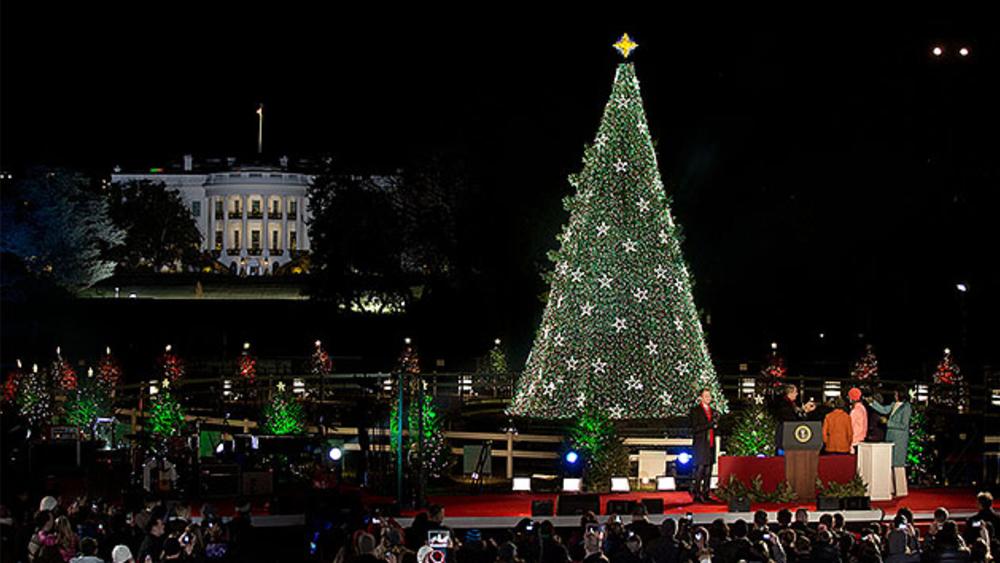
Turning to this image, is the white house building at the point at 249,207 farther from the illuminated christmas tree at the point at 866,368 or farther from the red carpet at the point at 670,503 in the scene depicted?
the red carpet at the point at 670,503

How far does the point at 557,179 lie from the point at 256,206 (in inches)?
3620

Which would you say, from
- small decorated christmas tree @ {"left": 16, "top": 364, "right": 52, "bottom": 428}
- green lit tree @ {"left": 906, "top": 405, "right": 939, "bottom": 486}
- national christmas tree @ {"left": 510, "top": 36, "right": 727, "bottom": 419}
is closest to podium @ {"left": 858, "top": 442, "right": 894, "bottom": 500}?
green lit tree @ {"left": 906, "top": 405, "right": 939, "bottom": 486}

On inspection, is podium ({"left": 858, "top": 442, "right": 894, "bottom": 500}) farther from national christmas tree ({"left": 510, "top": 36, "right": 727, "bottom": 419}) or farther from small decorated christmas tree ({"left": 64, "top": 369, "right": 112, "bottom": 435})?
small decorated christmas tree ({"left": 64, "top": 369, "right": 112, "bottom": 435})

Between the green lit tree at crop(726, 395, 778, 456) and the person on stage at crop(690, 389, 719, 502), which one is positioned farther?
the green lit tree at crop(726, 395, 778, 456)

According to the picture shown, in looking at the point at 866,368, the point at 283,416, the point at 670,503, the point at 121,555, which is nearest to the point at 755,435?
the point at 670,503

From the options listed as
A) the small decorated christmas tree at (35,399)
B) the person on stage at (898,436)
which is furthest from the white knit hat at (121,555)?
the small decorated christmas tree at (35,399)

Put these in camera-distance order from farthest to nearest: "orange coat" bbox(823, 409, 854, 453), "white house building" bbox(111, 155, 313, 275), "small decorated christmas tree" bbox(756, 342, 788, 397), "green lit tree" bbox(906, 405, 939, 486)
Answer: "white house building" bbox(111, 155, 313, 275) → "small decorated christmas tree" bbox(756, 342, 788, 397) → "green lit tree" bbox(906, 405, 939, 486) → "orange coat" bbox(823, 409, 854, 453)

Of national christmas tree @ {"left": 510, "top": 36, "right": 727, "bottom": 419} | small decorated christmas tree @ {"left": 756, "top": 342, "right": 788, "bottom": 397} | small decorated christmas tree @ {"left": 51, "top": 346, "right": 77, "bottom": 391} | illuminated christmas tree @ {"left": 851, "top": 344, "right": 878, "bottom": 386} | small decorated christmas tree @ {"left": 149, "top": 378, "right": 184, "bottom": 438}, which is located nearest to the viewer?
national christmas tree @ {"left": 510, "top": 36, "right": 727, "bottom": 419}

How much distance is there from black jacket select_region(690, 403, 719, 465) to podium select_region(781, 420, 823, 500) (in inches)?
42.0

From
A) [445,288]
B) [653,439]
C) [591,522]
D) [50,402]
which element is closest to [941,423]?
[653,439]

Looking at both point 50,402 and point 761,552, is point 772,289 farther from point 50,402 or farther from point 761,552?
point 761,552

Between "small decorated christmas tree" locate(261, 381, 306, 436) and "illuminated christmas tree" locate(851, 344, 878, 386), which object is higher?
"illuminated christmas tree" locate(851, 344, 878, 386)

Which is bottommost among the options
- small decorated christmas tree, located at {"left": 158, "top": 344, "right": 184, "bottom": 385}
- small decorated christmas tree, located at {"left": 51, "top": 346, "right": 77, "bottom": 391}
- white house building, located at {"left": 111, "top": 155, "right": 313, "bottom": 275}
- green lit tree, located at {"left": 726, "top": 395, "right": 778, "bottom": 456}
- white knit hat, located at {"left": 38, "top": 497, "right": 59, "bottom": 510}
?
white knit hat, located at {"left": 38, "top": 497, "right": 59, "bottom": 510}

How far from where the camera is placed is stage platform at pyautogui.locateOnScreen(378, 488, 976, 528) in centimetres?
1984
